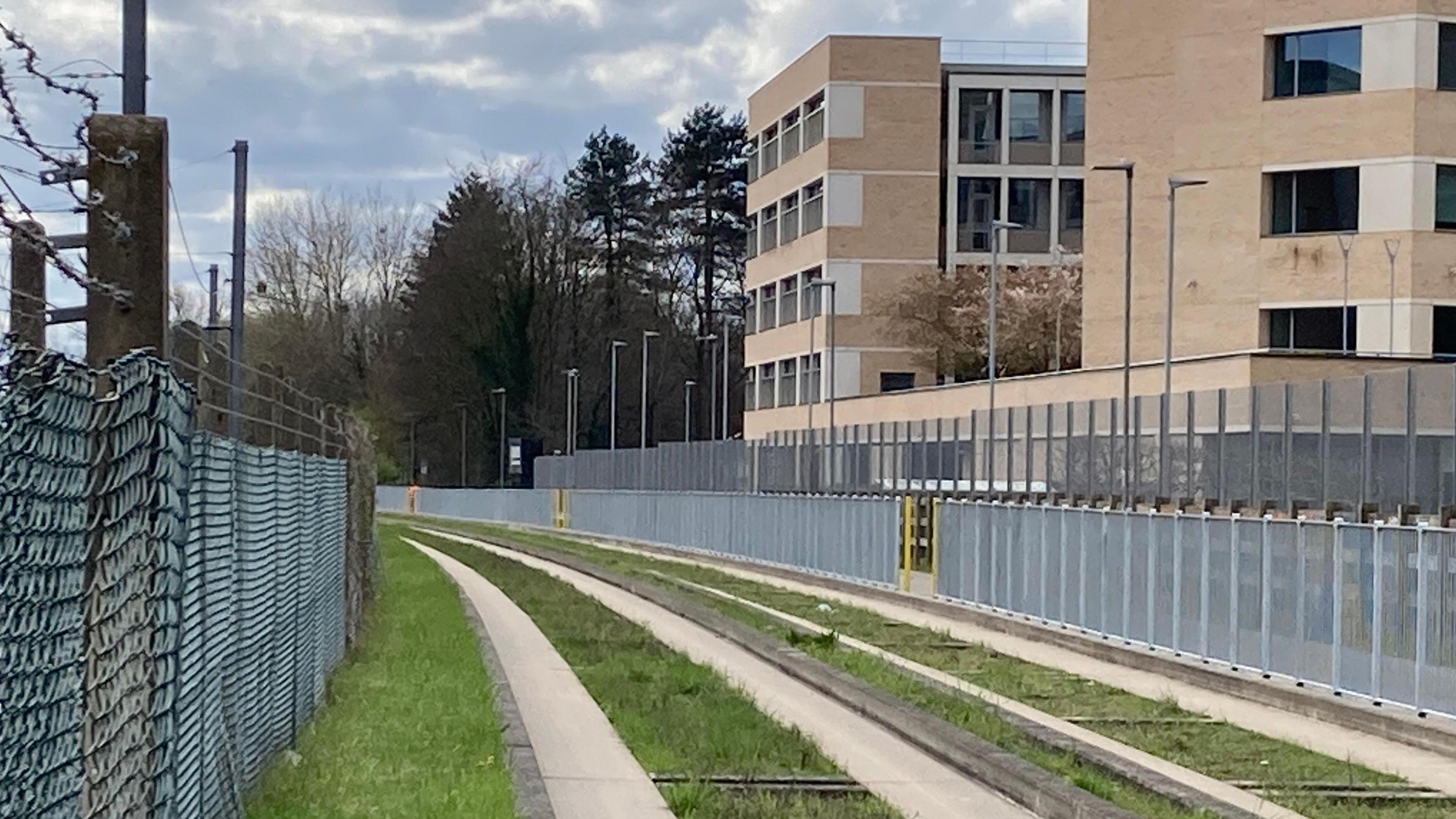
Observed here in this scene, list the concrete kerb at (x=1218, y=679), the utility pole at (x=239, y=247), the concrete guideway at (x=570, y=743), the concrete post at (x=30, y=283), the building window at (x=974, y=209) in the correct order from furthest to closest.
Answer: the building window at (x=974, y=209) < the utility pole at (x=239, y=247) < the concrete kerb at (x=1218, y=679) < the concrete guideway at (x=570, y=743) < the concrete post at (x=30, y=283)

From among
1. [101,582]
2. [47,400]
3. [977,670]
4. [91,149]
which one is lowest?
[977,670]

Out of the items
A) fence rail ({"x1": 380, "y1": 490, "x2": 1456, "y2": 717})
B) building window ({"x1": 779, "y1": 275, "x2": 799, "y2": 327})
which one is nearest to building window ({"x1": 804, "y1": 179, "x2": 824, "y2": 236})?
building window ({"x1": 779, "y1": 275, "x2": 799, "y2": 327})

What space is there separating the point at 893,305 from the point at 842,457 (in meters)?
27.7

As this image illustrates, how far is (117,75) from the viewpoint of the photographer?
22.3 feet

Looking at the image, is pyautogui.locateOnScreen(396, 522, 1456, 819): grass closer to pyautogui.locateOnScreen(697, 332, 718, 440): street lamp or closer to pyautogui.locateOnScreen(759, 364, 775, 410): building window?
pyautogui.locateOnScreen(759, 364, 775, 410): building window

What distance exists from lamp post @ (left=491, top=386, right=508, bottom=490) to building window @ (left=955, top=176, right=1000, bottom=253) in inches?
1457

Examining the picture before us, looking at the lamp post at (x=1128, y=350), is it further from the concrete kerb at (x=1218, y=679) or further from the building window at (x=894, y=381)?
the building window at (x=894, y=381)

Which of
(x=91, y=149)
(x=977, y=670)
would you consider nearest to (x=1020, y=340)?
(x=977, y=670)

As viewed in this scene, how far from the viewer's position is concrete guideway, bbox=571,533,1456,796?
15.1 m

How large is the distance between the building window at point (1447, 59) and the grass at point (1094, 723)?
1171 inches

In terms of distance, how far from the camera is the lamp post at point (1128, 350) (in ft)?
105

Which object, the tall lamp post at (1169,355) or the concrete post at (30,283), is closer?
the concrete post at (30,283)

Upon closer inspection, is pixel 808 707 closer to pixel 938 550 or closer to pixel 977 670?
pixel 977 670

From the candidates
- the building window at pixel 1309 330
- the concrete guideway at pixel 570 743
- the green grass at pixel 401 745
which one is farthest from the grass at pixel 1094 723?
the building window at pixel 1309 330
